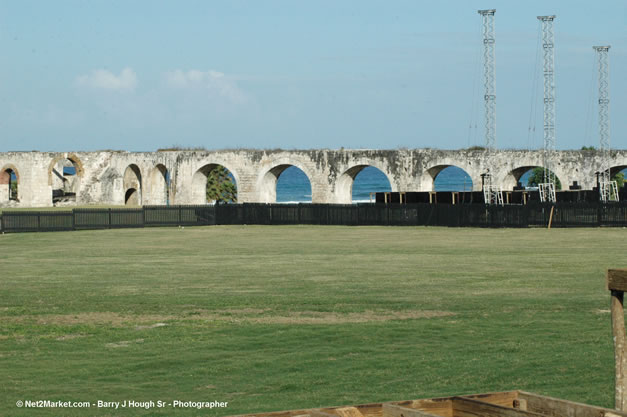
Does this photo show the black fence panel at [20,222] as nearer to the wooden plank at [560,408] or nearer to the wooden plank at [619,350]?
the wooden plank at [619,350]

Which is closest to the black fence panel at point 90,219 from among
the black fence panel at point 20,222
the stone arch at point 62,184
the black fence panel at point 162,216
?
the black fence panel at point 20,222

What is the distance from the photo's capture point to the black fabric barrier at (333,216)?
4250 centimetres

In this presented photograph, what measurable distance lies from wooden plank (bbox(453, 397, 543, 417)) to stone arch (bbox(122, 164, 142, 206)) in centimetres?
5927

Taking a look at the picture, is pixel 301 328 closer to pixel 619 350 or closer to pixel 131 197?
pixel 619 350

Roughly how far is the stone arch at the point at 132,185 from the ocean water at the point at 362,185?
6374cm

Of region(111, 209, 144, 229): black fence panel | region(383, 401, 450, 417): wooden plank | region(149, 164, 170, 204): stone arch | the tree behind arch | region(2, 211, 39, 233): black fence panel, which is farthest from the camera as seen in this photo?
the tree behind arch

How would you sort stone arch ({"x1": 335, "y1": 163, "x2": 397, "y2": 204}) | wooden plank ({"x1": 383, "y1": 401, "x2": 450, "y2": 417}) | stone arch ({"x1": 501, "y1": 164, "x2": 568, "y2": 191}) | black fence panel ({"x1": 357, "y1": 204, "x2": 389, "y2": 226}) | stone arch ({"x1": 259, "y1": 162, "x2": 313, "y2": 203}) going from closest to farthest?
wooden plank ({"x1": 383, "y1": 401, "x2": 450, "y2": 417}) → black fence panel ({"x1": 357, "y1": 204, "x2": 389, "y2": 226}) → stone arch ({"x1": 501, "y1": 164, "x2": 568, "y2": 191}) → stone arch ({"x1": 335, "y1": 163, "x2": 397, "y2": 204}) → stone arch ({"x1": 259, "y1": 162, "x2": 313, "y2": 203})

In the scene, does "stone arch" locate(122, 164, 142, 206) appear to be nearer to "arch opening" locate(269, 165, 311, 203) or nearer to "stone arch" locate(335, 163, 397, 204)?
"stone arch" locate(335, 163, 397, 204)

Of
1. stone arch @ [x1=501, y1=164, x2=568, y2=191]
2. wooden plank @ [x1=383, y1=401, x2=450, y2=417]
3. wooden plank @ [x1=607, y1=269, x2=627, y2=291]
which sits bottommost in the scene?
wooden plank @ [x1=383, y1=401, x2=450, y2=417]

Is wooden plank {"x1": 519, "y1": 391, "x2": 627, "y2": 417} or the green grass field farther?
the green grass field

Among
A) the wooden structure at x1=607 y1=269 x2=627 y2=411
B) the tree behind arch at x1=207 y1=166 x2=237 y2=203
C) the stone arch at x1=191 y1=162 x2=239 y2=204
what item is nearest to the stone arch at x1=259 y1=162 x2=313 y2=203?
the stone arch at x1=191 y1=162 x2=239 y2=204

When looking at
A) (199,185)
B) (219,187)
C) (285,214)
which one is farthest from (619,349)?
(219,187)

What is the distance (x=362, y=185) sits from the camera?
154 meters

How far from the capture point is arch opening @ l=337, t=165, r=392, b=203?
57656 mm
